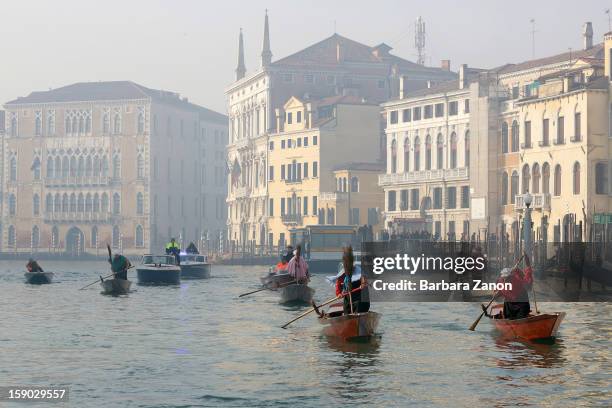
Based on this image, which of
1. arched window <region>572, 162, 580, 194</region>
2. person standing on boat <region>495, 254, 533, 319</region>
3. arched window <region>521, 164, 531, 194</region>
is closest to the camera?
person standing on boat <region>495, 254, 533, 319</region>

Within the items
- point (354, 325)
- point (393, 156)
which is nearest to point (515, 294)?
point (354, 325)

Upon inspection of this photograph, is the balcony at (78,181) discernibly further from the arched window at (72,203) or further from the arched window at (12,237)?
the arched window at (12,237)

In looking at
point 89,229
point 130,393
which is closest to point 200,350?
point 130,393

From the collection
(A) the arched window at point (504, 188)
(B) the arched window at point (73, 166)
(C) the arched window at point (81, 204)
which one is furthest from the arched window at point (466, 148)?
(B) the arched window at point (73, 166)

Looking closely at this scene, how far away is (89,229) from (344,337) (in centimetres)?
10217

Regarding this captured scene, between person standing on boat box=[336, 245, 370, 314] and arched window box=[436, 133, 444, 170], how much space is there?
61.7 m

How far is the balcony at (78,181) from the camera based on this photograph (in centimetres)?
12838

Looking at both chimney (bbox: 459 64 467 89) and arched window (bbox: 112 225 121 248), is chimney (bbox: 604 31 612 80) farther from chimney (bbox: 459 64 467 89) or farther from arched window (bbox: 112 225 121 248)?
arched window (bbox: 112 225 121 248)

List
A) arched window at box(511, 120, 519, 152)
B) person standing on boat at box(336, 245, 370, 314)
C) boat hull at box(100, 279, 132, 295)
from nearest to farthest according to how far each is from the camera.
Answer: person standing on boat at box(336, 245, 370, 314) < boat hull at box(100, 279, 132, 295) < arched window at box(511, 120, 519, 152)

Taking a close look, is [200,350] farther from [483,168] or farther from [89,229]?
[89,229]

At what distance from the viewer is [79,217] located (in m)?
129

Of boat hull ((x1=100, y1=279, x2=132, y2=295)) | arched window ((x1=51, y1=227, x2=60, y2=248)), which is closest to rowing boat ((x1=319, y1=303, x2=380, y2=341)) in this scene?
boat hull ((x1=100, y1=279, x2=132, y2=295))

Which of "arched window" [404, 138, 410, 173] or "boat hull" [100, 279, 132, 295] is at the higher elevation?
"arched window" [404, 138, 410, 173]

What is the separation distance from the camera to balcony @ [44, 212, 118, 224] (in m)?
127
